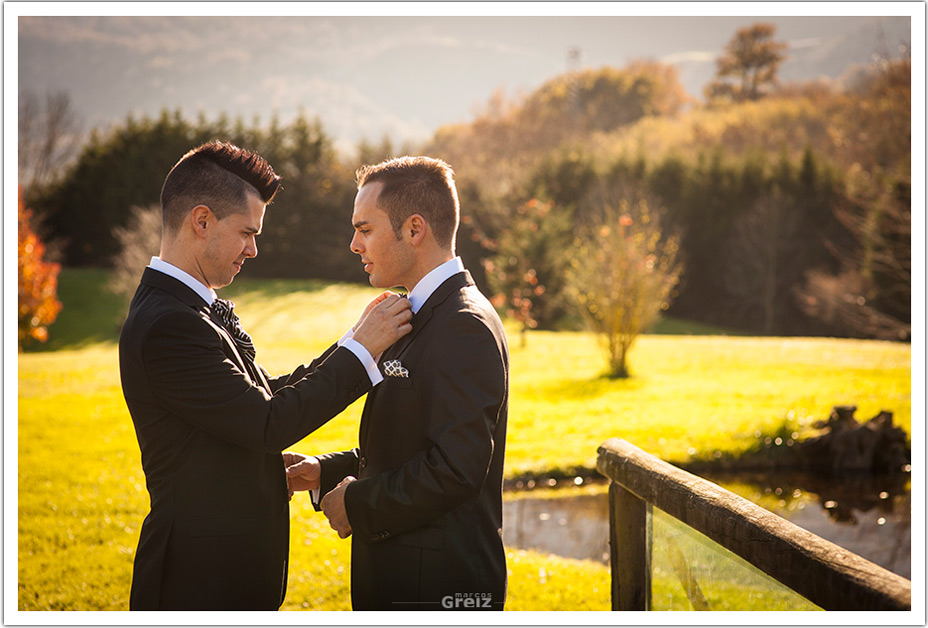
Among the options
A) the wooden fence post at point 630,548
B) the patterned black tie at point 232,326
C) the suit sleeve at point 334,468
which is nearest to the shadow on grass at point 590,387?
the wooden fence post at point 630,548

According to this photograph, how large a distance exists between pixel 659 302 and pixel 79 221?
58.2ft

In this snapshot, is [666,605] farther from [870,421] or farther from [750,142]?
[750,142]

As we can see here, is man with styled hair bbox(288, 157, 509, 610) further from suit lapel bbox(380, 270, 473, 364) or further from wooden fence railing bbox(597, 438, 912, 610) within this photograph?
wooden fence railing bbox(597, 438, 912, 610)

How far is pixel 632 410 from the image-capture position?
1029cm

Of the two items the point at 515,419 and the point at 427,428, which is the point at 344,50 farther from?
the point at 427,428

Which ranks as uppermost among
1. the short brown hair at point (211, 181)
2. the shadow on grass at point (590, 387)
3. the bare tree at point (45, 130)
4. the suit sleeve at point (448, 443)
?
the bare tree at point (45, 130)

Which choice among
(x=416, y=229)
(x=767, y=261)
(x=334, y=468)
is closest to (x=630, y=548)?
(x=334, y=468)

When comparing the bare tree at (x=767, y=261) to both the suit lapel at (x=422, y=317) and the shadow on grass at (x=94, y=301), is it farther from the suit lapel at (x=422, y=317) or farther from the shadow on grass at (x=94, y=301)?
the suit lapel at (x=422, y=317)

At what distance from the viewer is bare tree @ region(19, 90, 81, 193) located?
450 inches

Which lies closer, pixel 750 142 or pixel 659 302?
pixel 659 302

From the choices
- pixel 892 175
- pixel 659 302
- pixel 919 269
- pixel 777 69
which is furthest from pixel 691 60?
pixel 919 269

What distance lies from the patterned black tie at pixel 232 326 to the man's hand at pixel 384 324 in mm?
416

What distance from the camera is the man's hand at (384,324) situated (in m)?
2.03

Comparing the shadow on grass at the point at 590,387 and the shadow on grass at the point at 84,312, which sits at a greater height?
the shadow on grass at the point at 84,312
